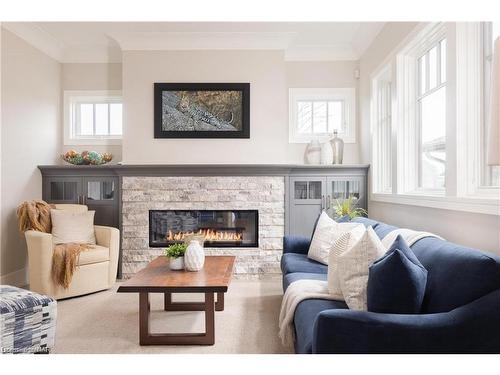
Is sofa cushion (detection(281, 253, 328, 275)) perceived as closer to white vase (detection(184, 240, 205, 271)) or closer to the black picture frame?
white vase (detection(184, 240, 205, 271))

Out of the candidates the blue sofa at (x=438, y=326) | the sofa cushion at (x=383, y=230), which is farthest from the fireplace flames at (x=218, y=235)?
the blue sofa at (x=438, y=326)

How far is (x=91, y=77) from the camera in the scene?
5.21 m

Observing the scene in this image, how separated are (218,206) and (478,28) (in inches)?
125

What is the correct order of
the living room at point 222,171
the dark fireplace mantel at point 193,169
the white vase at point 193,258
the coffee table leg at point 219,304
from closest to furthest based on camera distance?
the living room at point 222,171 → the white vase at point 193,258 → the coffee table leg at point 219,304 → the dark fireplace mantel at point 193,169

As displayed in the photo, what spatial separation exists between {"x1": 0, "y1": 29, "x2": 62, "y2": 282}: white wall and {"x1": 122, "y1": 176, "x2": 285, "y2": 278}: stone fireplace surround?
1.11 metres

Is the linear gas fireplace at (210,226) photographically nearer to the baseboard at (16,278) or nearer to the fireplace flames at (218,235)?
the fireplace flames at (218,235)

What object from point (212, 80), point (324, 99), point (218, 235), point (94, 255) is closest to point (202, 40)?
point (212, 80)

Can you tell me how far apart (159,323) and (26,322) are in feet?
3.37

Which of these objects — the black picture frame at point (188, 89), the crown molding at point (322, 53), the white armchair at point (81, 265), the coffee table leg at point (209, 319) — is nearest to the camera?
the coffee table leg at point (209, 319)

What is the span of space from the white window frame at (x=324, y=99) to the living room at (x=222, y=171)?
0.8 inches

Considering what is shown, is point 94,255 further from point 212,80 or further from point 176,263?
point 212,80

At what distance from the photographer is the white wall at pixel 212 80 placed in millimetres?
4793

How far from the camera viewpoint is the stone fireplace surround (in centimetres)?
471

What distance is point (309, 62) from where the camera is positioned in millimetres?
5191
